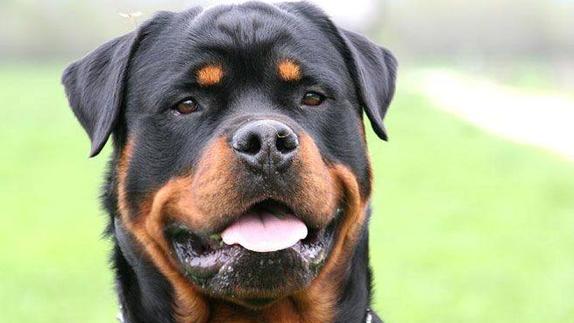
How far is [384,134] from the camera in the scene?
163 inches

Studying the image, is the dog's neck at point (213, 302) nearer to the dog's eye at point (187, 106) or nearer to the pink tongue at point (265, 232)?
the pink tongue at point (265, 232)

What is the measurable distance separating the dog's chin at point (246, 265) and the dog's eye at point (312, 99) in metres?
0.39

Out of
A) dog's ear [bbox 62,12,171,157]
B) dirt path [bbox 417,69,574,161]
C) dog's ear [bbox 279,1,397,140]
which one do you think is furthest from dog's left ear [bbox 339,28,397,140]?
dirt path [bbox 417,69,574,161]

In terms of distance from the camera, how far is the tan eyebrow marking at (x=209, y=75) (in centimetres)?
388

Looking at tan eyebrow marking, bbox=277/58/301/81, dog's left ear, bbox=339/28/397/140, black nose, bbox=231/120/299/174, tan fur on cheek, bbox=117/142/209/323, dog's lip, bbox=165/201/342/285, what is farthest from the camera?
dog's left ear, bbox=339/28/397/140

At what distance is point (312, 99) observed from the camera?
12.9 feet

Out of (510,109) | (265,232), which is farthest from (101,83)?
(510,109)

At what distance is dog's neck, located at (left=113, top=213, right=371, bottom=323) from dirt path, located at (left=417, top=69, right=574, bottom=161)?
41.9 feet

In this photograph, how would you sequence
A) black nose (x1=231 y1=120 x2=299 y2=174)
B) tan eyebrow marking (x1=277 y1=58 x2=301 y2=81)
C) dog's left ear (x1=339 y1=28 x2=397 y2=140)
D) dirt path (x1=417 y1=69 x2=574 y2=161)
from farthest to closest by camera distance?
1. dirt path (x1=417 y1=69 x2=574 y2=161)
2. dog's left ear (x1=339 y1=28 x2=397 y2=140)
3. tan eyebrow marking (x1=277 y1=58 x2=301 y2=81)
4. black nose (x1=231 y1=120 x2=299 y2=174)

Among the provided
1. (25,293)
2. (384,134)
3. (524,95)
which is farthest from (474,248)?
(524,95)

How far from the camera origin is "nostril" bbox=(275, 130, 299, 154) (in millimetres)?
3500

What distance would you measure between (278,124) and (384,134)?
73cm

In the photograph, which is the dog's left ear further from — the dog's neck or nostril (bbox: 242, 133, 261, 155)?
nostril (bbox: 242, 133, 261, 155)

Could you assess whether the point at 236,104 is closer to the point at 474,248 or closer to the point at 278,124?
the point at 278,124
